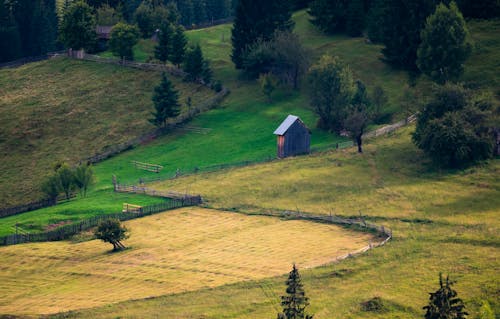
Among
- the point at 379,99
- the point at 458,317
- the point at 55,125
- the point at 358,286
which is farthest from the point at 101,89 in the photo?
the point at 458,317

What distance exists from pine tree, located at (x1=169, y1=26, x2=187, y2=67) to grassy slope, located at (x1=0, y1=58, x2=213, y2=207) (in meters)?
4.34

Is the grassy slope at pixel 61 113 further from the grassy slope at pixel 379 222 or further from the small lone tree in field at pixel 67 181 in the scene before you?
the grassy slope at pixel 379 222

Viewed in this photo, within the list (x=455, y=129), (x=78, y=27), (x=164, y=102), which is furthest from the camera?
(x=78, y=27)

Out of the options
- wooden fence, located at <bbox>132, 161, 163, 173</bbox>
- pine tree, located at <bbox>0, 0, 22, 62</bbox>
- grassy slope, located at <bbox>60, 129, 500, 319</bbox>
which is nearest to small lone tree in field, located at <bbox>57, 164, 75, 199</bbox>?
wooden fence, located at <bbox>132, 161, 163, 173</bbox>

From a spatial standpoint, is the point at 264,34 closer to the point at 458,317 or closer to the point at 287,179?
the point at 287,179

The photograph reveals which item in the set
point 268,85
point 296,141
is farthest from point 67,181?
point 268,85

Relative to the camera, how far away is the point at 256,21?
134 metres

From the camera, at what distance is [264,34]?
134m

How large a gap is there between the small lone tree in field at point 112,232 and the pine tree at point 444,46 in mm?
49802

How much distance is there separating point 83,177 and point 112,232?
22.4 meters

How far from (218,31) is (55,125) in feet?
136

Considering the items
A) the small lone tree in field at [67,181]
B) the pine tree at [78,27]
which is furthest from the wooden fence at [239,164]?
the pine tree at [78,27]

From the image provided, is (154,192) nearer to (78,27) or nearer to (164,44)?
(164,44)

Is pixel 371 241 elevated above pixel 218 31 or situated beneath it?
situated beneath
